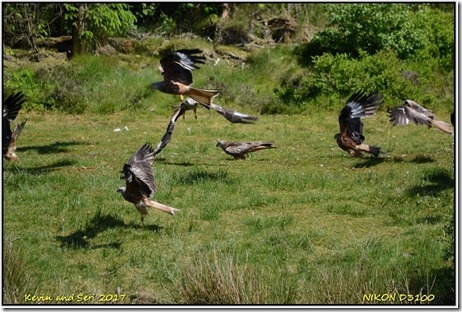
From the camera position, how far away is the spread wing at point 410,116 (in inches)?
538

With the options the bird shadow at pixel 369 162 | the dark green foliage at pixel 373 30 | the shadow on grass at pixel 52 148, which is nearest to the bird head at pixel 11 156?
the shadow on grass at pixel 52 148

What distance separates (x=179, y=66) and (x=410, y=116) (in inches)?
163

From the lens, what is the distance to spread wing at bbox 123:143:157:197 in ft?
30.4

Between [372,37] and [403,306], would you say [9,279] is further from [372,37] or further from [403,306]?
[372,37]

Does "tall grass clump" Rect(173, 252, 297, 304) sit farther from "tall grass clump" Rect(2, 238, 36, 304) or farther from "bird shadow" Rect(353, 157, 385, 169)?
"bird shadow" Rect(353, 157, 385, 169)

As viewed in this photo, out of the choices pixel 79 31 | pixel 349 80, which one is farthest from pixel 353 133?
pixel 79 31

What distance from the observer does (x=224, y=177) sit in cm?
1211

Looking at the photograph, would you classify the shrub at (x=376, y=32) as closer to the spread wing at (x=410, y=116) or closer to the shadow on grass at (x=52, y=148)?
the spread wing at (x=410, y=116)

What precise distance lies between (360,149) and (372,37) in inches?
366

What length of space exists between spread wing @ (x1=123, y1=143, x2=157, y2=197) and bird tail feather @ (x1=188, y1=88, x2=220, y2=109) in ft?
12.8

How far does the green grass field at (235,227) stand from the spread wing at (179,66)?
1491mm

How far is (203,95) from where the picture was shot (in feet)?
44.3

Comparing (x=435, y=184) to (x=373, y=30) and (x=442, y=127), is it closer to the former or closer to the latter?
(x=442, y=127)

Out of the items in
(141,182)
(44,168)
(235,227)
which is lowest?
(44,168)
